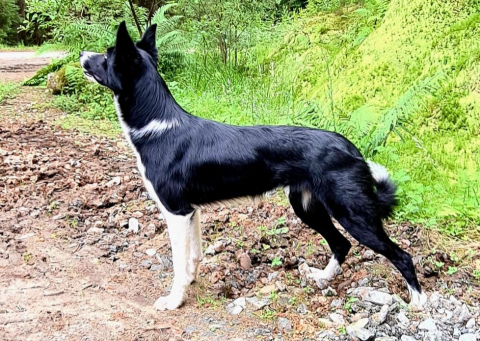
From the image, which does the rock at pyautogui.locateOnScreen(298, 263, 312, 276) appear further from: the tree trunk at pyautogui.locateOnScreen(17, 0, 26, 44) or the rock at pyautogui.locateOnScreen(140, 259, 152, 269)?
the tree trunk at pyautogui.locateOnScreen(17, 0, 26, 44)

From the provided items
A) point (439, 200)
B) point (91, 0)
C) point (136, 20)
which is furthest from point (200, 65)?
point (439, 200)

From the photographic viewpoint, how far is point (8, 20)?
22188 mm

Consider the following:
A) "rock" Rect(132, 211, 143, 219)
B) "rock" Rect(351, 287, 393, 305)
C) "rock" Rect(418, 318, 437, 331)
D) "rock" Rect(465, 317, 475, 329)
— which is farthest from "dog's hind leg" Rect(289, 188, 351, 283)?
"rock" Rect(132, 211, 143, 219)

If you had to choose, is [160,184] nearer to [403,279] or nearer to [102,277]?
[102,277]

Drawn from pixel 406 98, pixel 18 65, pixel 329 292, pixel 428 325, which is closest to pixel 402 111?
pixel 406 98

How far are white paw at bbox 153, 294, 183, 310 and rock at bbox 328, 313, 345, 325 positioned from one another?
3.54 feet

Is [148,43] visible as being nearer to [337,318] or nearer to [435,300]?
[337,318]

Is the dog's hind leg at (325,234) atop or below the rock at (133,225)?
atop

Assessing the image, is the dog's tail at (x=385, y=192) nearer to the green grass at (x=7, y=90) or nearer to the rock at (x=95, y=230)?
the rock at (x=95, y=230)

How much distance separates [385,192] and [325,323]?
1.02 m

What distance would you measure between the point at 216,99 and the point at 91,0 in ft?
10.4

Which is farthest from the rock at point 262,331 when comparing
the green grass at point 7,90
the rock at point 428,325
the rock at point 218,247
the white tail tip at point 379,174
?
the green grass at point 7,90

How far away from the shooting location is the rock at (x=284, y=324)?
10.5ft

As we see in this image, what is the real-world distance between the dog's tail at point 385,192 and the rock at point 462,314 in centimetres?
76
